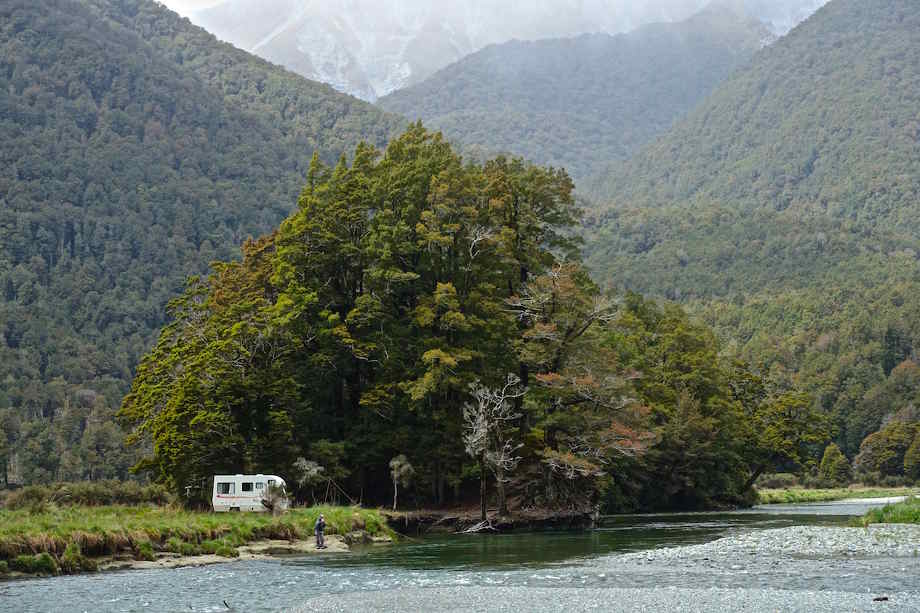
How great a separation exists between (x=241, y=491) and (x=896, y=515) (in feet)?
103

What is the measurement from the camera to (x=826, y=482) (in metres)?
129

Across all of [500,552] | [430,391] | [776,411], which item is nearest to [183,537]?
[500,552]

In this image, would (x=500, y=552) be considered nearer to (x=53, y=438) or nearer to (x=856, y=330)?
(x=53, y=438)

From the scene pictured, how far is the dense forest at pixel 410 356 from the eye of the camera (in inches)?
2127

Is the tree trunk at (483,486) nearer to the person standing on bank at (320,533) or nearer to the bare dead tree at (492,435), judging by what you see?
the bare dead tree at (492,435)

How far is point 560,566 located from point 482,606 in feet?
35.4

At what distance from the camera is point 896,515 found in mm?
40812

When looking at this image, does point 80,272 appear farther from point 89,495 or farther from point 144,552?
point 144,552

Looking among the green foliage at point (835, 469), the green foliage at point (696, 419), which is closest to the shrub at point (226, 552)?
the green foliage at point (696, 419)

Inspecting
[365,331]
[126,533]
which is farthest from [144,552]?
[365,331]

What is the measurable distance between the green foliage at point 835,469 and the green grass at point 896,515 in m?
94.3

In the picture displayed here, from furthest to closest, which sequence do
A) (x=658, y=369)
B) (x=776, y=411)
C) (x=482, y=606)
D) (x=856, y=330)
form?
(x=856, y=330), (x=776, y=411), (x=658, y=369), (x=482, y=606)

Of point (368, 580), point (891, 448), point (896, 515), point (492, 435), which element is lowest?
point (368, 580)

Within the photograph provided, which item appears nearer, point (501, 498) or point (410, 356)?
point (501, 498)
